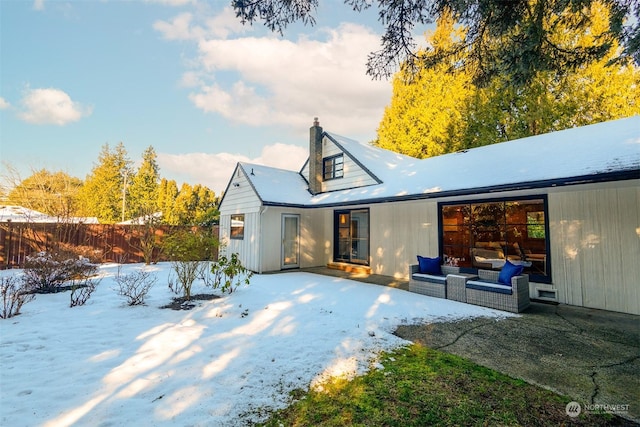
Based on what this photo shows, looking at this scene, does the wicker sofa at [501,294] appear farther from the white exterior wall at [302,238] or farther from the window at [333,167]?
the window at [333,167]

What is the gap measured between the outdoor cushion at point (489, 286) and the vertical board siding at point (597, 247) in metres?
1.66

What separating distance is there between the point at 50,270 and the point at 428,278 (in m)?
9.35

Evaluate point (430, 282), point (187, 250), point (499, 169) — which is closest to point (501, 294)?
point (430, 282)

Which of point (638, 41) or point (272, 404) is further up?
point (638, 41)

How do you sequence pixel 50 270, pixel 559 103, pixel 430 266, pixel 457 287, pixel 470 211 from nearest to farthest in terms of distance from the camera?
pixel 457 287, pixel 50 270, pixel 430 266, pixel 470 211, pixel 559 103

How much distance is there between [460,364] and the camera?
361 centimetres

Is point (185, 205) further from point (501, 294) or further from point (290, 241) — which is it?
point (501, 294)

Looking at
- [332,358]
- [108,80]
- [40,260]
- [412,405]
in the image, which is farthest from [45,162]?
[412,405]

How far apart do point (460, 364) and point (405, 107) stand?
19.1 metres

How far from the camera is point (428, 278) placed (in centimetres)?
745

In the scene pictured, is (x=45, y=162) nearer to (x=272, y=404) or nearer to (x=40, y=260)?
(x=40, y=260)

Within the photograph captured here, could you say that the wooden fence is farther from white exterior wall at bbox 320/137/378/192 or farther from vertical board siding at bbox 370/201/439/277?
vertical board siding at bbox 370/201/439/277

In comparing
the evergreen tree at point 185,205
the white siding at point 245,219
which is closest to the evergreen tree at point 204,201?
the evergreen tree at point 185,205

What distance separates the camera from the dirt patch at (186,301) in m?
6.04
